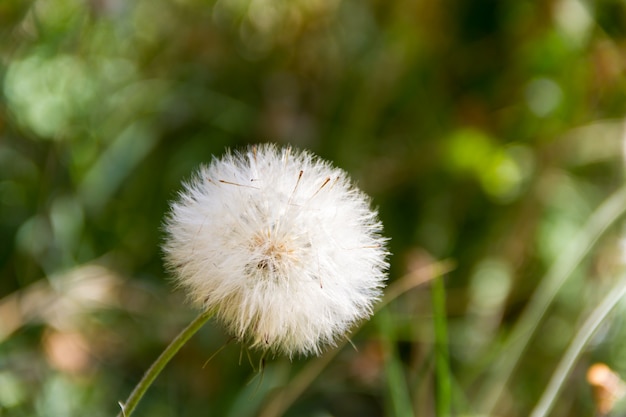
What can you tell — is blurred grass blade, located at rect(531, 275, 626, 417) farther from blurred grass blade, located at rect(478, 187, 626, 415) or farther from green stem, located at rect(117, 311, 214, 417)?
green stem, located at rect(117, 311, 214, 417)

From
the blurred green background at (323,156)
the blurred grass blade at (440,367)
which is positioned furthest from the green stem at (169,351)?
the blurred green background at (323,156)

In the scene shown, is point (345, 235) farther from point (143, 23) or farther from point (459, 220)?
point (143, 23)

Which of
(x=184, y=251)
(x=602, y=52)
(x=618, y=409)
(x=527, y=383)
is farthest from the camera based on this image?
(x=602, y=52)

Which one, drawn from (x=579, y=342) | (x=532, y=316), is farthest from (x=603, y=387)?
(x=532, y=316)

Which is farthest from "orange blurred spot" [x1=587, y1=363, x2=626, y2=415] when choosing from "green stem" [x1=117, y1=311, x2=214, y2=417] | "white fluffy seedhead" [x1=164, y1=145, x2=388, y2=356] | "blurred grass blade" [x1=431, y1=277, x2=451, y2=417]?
"green stem" [x1=117, y1=311, x2=214, y2=417]

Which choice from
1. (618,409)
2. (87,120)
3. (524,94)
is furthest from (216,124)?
(618,409)

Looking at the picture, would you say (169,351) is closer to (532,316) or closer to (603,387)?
(603,387)
